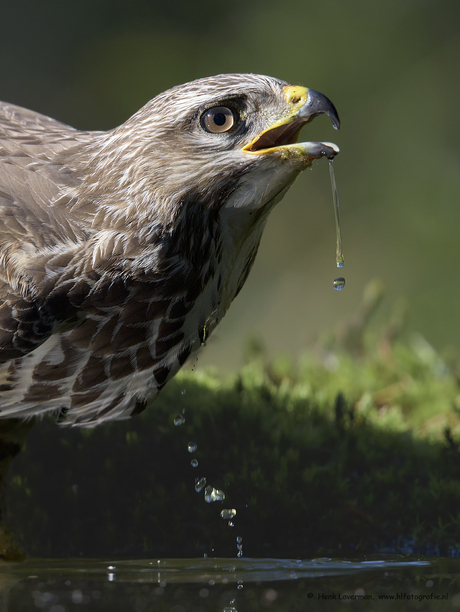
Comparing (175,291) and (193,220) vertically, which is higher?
(193,220)

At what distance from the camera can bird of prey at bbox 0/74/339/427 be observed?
2359mm

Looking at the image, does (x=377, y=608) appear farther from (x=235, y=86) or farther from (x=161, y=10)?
(x=161, y=10)

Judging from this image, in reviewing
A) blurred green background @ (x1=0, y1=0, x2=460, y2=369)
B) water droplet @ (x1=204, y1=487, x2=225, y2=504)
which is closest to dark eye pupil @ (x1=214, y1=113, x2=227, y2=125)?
water droplet @ (x1=204, y1=487, x2=225, y2=504)

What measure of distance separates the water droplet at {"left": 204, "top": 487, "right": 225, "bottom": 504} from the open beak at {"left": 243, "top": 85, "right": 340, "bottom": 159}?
1.46m

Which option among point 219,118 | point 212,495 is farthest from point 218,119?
point 212,495

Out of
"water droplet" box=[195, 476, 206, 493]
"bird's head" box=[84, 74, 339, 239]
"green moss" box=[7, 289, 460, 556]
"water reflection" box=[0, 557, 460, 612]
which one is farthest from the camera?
"water droplet" box=[195, 476, 206, 493]

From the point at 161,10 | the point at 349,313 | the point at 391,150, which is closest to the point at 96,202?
the point at 349,313

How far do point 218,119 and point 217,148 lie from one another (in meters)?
0.10

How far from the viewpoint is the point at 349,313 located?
27.3 ft

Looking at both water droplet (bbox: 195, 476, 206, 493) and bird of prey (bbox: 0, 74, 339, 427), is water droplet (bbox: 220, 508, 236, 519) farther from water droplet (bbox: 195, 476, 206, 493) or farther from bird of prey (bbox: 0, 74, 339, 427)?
bird of prey (bbox: 0, 74, 339, 427)

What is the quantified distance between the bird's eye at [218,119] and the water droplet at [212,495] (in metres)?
1.51

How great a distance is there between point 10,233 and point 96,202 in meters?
0.28

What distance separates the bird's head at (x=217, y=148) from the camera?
2.34 metres

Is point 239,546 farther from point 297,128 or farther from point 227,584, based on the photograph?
point 297,128
